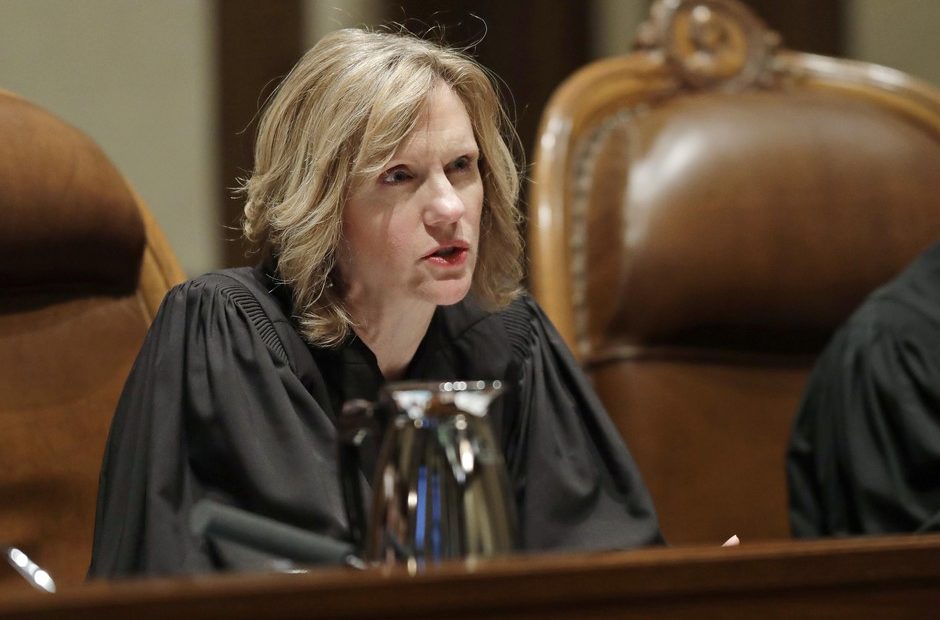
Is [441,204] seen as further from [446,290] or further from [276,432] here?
[276,432]

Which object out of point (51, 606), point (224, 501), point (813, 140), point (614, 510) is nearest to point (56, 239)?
point (224, 501)

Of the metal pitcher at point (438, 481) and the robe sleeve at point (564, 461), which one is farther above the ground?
the metal pitcher at point (438, 481)

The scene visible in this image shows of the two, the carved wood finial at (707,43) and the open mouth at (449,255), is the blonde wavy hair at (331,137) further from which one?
the carved wood finial at (707,43)

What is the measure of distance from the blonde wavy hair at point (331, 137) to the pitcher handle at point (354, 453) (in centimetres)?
40

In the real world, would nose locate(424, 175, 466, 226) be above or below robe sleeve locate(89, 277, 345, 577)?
above

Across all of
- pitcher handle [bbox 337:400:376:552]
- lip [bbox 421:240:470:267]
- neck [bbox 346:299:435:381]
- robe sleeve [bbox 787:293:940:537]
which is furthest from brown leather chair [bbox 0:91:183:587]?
robe sleeve [bbox 787:293:940:537]

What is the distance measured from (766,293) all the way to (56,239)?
1100 mm

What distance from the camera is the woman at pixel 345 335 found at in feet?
4.00

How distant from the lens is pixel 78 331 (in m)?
1.52

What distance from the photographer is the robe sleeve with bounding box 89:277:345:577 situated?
1.18 metres

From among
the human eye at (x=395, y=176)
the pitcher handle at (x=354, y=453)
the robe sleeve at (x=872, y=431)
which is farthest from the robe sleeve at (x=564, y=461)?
the robe sleeve at (x=872, y=431)

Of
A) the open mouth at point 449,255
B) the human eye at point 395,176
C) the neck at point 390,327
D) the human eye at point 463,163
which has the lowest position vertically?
the neck at point 390,327

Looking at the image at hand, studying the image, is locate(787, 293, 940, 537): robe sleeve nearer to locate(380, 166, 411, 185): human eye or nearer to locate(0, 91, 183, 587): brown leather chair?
locate(380, 166, 411, 185): human eye

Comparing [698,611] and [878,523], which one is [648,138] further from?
[698,611]
